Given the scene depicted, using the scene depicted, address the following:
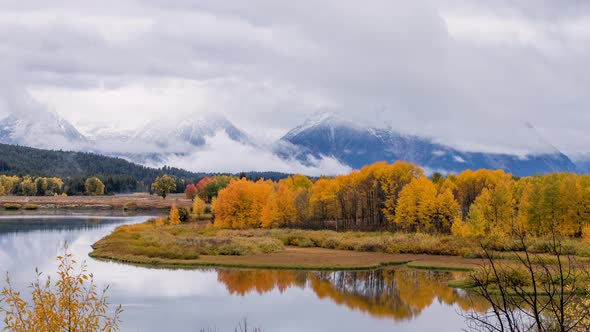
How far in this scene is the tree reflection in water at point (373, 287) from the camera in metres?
43.8

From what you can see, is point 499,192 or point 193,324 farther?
point 499,192

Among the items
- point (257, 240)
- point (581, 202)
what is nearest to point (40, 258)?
point (257, 240)

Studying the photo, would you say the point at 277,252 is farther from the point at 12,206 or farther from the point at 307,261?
the point at 12,206

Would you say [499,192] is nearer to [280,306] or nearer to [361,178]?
[361,178]

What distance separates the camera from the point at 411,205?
9275 cm

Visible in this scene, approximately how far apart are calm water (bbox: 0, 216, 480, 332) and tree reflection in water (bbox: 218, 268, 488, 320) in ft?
0.24

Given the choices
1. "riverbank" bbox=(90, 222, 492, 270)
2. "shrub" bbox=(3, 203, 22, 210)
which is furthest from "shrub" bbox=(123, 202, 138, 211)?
"riverbank" bbox=(90, 222, 492, 270)

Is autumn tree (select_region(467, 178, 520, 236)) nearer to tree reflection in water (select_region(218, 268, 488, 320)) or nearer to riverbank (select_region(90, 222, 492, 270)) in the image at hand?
riverbank (select_region(90, 222, 492, 270))

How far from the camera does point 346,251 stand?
249 feet

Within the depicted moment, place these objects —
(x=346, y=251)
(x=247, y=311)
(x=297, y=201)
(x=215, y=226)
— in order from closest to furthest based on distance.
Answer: (x=247, y=311)
(x=346, y=251)
(x=215, y=226)
(x=297, y=201)

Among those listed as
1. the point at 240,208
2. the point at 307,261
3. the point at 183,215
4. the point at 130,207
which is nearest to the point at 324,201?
the point at 240,208

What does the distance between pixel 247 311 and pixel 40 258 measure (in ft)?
107

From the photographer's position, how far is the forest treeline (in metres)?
83.4

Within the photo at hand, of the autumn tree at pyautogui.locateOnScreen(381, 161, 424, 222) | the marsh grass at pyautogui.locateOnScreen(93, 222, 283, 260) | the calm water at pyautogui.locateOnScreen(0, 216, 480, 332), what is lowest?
the calm water at pyautogui.locateOnScreen(0, 216, 480, 332)
